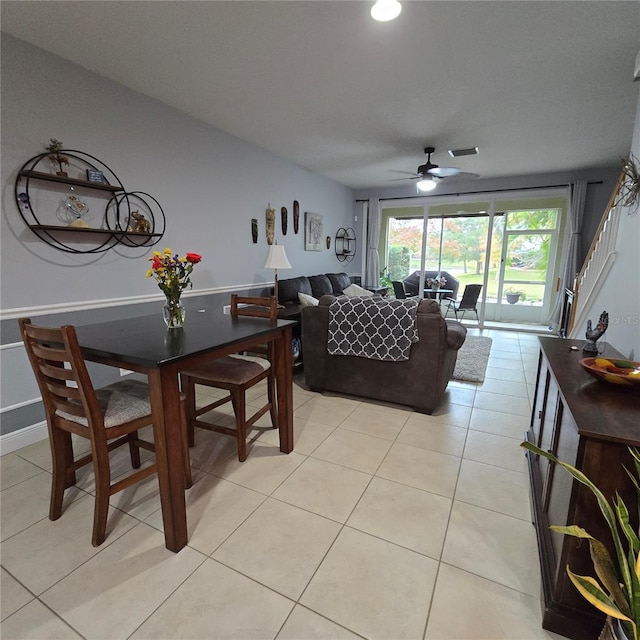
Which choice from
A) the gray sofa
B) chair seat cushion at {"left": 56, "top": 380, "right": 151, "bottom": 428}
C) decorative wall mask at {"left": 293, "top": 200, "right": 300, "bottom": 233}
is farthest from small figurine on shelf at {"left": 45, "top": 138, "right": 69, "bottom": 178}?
decorative wall mask at {"left": 293, "top": 200, "right": 300, "bottom": 233}

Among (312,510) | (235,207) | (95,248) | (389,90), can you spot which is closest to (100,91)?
(95,248)

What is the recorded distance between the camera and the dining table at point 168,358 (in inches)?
54.6

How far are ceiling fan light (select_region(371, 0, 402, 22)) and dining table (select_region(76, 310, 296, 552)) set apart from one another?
1832mm

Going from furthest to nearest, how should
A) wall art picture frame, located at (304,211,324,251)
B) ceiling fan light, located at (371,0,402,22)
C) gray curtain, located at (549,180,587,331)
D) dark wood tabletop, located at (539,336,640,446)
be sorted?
1. wall art picture frame, located at (304,211,324,251)
2. gray curtain, located at (549,180,587,331)
3. ceiling fan light, located at (371,0,402,22)
4. dark wood tabletop, located at (539,336,640,446)

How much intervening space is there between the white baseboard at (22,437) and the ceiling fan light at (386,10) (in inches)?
133

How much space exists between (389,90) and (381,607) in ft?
11.1

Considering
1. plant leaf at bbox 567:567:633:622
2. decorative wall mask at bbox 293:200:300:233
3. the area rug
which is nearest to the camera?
plant leaf at bbox 567:567:633:622

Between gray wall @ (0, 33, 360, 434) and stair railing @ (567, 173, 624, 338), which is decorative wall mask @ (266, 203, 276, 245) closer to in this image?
gray wall @ (0, 33, 360, 434)

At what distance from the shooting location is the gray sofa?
2664 mm

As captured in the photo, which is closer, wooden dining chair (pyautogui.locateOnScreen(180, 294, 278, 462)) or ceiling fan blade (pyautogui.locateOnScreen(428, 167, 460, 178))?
wooden dining chair (pyautogui.locateOnScreen(180, 294, 278, 462))

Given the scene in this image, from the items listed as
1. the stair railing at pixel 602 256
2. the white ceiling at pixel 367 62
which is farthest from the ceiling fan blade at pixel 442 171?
the stair railing at pixel 602 256

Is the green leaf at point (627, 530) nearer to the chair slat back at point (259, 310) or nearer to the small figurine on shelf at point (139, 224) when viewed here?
the chair slat back at point (259, 310)

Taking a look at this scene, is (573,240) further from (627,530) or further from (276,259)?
(627,530)

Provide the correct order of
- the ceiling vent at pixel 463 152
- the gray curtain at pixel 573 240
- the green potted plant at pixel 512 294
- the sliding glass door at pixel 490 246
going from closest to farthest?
1. the ceiling vent at pixel 463 152
2. the gray curtain at pixel 573 240
3. the sliding glass door at pixel 490 246
4. the green potted plant at pixel 512 294
